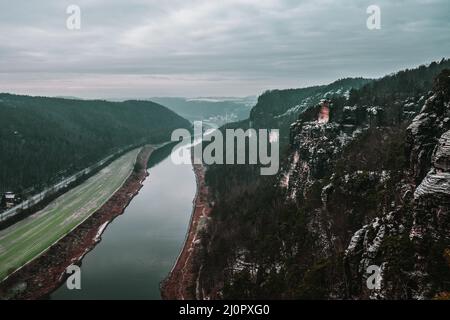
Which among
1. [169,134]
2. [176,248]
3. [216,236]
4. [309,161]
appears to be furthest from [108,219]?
[169,134]

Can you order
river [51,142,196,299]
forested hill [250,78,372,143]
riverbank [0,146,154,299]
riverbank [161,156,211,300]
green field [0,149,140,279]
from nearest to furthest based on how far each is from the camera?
riverbank [161,156,211,300]
river [51,142,196,299]
riverbank [0,146,154,299]
green field [0,149,140,279]
forested hill [250,78,372,143]

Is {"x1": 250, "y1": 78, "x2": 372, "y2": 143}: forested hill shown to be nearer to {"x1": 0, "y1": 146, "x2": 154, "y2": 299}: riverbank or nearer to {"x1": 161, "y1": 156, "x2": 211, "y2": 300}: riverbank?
{"x1": 161, "y1": 156, "x2": 211, "y2": 300}: riverbank

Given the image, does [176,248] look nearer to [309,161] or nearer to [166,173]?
[309,161]

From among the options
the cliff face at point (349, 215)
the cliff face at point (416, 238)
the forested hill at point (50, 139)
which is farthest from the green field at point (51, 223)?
the cliff face at point (416, 238)

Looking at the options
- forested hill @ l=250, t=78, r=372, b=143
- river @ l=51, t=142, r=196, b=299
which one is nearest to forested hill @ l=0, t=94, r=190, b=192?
river @ l=51, t=142, r=196, b=299

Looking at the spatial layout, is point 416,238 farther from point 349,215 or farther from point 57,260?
point 57,260

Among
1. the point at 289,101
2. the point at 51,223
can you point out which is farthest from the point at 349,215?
the point at 289,101
